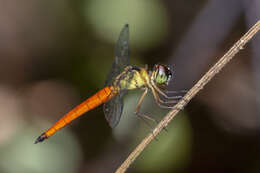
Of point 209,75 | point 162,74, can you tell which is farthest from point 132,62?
point 209,75

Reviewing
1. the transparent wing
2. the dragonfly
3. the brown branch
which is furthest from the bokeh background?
the brown branch

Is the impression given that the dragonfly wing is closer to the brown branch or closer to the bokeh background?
the bokeh background

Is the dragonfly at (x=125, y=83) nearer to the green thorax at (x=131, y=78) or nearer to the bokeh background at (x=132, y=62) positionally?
the green thorax at (x=131, y=78)

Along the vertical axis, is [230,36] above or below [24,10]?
below

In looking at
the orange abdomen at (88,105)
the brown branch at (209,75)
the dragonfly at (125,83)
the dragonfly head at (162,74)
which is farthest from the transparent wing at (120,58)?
the brown branch at (209,75)

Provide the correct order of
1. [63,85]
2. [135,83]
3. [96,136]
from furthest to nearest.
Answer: [63,85] < [96,136] < [135,83]

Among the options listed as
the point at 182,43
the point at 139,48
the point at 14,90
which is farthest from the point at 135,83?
the point at 14,90

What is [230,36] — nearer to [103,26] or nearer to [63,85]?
[103,26]
